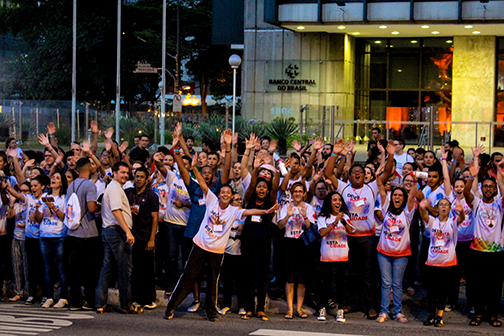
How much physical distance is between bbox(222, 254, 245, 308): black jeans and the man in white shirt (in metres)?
1.32

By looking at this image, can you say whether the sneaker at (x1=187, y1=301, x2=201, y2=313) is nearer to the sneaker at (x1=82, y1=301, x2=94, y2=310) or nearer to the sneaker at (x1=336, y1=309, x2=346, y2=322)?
the sneaker at (x1=82, y1=301, x2=94, y2=310)

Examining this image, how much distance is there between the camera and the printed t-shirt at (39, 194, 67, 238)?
9.92 m

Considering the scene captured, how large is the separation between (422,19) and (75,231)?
67.4 feet

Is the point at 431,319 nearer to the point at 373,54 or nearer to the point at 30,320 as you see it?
the point at 30,320

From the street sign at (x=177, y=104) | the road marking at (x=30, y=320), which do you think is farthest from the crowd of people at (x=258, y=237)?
the street sign at (x=177, y=104)

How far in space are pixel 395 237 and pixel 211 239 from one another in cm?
240

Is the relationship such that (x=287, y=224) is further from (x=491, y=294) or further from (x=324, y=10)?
(x=324, y=10)

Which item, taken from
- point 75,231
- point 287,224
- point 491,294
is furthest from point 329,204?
point 75,231

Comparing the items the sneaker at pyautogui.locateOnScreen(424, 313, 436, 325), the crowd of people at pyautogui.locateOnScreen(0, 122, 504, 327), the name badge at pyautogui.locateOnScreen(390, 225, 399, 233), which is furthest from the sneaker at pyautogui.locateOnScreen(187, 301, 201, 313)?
the sneaker at pyautogui.locateOnScreen(424, 313, 436, 325)

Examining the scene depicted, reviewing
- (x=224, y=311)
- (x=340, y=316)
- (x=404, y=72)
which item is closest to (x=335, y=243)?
(x=340, y=316)

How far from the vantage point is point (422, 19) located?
89.1ft

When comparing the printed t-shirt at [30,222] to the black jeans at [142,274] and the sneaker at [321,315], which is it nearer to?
the black jeans at [142,274]

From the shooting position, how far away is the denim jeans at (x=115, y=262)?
9539mm

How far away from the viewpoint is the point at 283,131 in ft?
76.1
